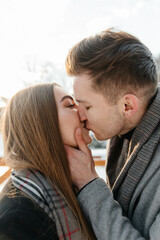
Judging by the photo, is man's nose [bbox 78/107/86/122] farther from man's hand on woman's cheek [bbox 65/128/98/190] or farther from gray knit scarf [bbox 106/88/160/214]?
gray knit scarf [bbox 106/88/160/214]

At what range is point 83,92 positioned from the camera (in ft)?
4.29

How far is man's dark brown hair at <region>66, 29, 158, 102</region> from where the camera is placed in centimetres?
123

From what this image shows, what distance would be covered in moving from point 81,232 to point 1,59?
19.5 ft

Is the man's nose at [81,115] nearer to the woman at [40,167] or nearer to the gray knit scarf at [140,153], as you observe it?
the woman at [40,167]

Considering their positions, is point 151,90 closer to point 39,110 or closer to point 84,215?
point 39,110

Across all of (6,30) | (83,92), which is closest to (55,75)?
(6,30)

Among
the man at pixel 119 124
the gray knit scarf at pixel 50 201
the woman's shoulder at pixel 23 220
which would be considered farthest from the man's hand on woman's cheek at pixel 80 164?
the woman's shoulder at pixel 23 220

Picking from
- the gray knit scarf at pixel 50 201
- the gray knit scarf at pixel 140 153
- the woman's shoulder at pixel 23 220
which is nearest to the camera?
the woman's shoulder at pixel 23 220

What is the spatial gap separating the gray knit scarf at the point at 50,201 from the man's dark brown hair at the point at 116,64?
573mm

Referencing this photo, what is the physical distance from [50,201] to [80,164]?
25 cm

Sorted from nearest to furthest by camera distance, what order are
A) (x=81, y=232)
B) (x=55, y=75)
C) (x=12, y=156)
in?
(x=81, y=232)
(x=12, y=156)
(x=55, y=75)

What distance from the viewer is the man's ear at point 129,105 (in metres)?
1.26

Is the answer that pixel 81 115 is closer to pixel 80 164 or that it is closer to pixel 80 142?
pixel 80 142

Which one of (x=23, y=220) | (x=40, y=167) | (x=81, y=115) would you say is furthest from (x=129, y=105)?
(x=23, y=220)
